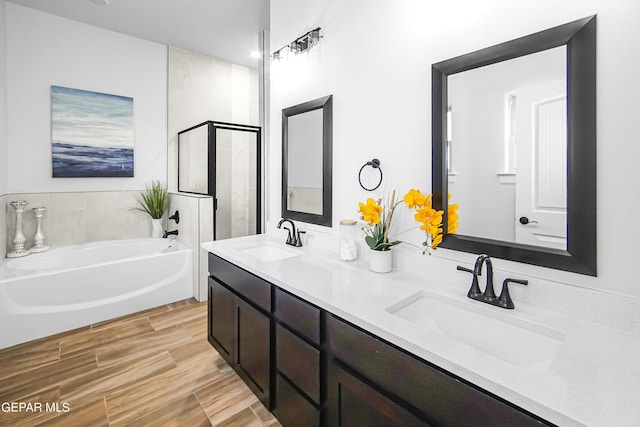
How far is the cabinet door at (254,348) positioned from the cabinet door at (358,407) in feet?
1.56

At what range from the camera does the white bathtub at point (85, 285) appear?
7.70 ft

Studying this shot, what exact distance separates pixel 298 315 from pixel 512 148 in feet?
3.65

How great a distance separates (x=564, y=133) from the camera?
42.6 inches

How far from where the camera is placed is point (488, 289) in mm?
1187

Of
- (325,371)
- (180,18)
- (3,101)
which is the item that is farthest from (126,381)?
(180,18)

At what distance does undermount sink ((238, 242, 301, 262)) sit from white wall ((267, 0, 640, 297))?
328mm

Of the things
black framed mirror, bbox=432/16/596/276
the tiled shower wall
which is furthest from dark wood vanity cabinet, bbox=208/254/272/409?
the tiled shower wall

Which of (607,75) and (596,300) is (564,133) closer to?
(607,75)

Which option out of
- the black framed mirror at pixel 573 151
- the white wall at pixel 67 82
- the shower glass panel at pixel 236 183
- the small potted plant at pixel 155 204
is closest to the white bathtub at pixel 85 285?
the small potted plant at pixel 155 204

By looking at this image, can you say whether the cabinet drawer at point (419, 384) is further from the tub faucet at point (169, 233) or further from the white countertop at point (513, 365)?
the tub faucet at point (169, 233)

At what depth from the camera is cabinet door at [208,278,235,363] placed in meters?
1.89

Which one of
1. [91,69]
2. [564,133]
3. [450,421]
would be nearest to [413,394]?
[450,421]

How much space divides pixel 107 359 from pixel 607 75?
10.0 ft

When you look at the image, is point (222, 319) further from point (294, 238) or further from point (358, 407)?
point (358, 407)
